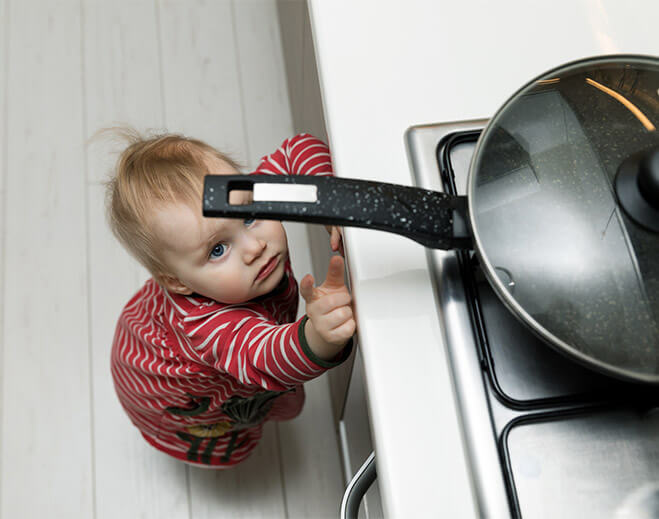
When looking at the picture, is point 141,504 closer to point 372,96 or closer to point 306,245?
point 306,245

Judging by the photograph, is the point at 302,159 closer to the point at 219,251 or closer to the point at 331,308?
the point at 219,251

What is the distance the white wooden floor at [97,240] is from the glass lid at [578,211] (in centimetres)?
91

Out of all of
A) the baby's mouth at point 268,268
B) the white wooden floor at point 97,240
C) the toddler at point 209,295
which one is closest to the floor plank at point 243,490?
the white wooden floor at point 97,240

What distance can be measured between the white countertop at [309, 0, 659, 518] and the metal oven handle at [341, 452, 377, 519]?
4.7 inches

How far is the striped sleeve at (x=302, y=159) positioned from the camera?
0.75m

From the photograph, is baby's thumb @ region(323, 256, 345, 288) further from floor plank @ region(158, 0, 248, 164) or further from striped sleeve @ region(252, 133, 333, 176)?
floor plank @ region(158, 0, 248, 164)

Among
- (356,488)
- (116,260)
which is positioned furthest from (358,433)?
(116,260)

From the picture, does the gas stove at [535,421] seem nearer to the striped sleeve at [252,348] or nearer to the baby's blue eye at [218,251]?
the striped sleeve at [252,348]

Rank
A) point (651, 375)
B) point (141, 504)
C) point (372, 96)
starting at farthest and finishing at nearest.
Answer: point (141, 504) < point (372, 96) < point (651, 375)

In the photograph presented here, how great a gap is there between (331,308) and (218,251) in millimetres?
199

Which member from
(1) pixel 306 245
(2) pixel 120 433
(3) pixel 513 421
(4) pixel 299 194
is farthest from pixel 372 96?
(2) pixel 120 433

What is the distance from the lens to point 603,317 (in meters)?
0.45

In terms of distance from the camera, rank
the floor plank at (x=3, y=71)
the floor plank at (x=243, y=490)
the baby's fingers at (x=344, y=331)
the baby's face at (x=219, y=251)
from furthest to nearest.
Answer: the floor plank at (x=3, y=71)
the floor plank at (x=243, y=490)
the baby's face at (x=219, y=251)
the baby's fingers at (x=344, y=331)

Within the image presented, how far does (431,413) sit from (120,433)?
0.94 metres
